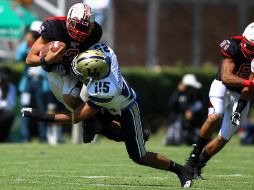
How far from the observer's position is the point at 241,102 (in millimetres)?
10523

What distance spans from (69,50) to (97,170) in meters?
1.84

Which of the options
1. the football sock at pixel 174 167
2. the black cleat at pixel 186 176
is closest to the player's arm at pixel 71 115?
the football sock at pixel 174 167

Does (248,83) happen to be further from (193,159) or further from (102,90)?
(102,90)

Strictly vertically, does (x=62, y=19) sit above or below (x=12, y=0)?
above

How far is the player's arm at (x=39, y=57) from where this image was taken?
31.0 feet

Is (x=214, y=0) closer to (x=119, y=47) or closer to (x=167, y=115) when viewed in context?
(x=119, y=47)

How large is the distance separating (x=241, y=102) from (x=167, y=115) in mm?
11082

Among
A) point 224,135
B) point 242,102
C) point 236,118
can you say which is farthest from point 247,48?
point 224,135

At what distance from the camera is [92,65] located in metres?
8.82

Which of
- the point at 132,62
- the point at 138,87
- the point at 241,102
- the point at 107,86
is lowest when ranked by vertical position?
the point at 132,62

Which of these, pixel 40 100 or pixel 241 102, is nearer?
pixel 241 102

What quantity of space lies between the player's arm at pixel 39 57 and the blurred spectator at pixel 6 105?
684 cm

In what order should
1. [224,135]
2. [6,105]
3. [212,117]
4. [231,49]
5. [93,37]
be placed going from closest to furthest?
[93,37] → [231,49] → [212,117] → [224,135] → [6,105]

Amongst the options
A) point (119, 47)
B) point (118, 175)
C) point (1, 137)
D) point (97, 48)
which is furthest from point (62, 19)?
point (119, 47)
